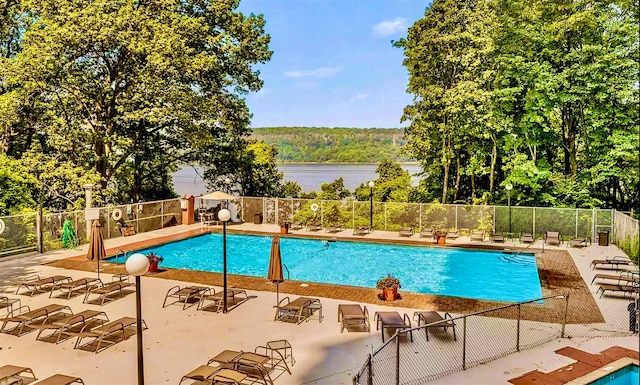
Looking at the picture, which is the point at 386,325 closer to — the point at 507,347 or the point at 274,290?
the point at 507,347

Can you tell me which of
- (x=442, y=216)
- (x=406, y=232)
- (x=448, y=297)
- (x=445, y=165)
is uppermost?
(x=445, y=165)

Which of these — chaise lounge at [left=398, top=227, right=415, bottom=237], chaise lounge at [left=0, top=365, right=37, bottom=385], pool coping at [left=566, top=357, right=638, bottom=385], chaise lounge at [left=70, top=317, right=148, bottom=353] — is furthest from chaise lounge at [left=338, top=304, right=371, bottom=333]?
chaise lounge at [left=398, top=227, right=415, bottom=237]

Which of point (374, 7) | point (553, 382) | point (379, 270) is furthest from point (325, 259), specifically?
point (374, 7)

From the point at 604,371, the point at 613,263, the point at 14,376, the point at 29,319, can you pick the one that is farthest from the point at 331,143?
the point at 14,376

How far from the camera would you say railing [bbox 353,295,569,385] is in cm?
761

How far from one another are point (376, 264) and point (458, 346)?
30.8 feet

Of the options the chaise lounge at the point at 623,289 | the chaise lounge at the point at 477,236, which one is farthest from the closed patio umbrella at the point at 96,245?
the chaise lounge at the point at 477,236

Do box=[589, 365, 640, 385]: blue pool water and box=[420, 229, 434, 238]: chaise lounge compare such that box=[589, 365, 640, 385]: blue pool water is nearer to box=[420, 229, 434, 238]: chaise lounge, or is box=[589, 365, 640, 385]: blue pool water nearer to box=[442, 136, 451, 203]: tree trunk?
box=[420, 229, 434, 238]: chaise lounge

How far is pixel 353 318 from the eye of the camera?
9.65 metres

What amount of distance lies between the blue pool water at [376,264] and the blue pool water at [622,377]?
571 centimetres

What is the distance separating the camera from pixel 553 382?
7.20 metres

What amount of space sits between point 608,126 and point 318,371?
18181mm

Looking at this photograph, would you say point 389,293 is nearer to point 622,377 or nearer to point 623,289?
point 622,377

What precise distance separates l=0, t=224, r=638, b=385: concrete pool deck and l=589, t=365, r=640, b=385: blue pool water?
790 mm
